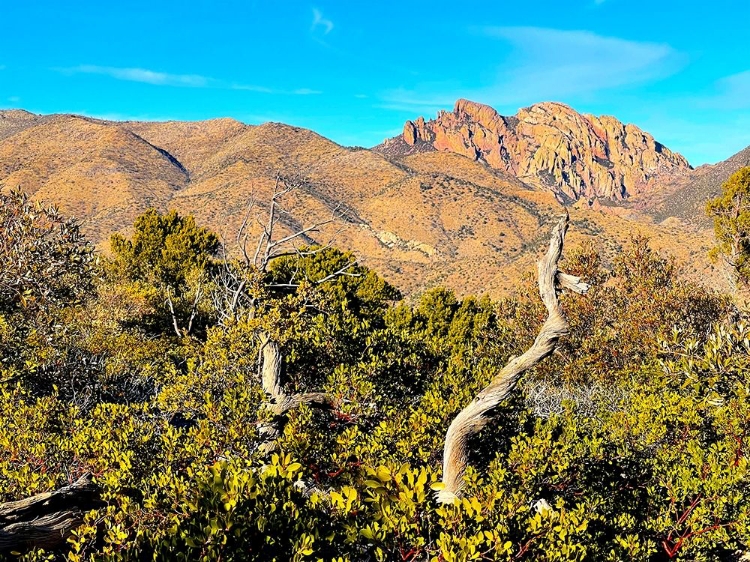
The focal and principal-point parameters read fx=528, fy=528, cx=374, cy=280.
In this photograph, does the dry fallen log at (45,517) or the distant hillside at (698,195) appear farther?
the distant hillside at (698,195)

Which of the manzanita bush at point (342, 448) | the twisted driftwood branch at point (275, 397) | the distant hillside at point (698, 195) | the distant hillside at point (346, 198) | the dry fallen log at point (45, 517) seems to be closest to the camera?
the manzanita bush at point (342, 448)

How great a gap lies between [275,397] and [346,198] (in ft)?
337

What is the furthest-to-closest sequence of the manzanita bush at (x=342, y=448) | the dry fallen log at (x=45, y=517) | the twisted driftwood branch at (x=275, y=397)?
the twisted driftwood branch at (x=275, y=397) → the dry fallen log at (x=45, y=517) → the manzanita bush at (x=342, y=448)

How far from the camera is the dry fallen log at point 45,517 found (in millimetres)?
5070

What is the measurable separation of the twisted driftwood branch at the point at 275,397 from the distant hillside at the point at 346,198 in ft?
155

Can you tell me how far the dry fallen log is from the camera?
5070 mm

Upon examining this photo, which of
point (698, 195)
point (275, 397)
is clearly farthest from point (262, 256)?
point (698, 195)

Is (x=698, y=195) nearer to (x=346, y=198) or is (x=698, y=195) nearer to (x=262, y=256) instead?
(x=346, y=198)

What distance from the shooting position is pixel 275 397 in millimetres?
8172

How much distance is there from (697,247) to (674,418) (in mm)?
59429

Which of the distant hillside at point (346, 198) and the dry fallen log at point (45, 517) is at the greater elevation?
the distant hillside at point (346, 198)

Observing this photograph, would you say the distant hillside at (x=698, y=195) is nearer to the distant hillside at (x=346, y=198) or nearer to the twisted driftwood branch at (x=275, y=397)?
the distant hillside at (x=346, y=198)

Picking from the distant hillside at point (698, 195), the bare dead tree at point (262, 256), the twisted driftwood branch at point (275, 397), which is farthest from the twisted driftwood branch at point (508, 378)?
the distant hillside at point (698, 195)

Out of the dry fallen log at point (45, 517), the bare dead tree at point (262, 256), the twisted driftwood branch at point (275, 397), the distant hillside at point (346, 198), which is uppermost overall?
the distant hillside at point (346, 198)
